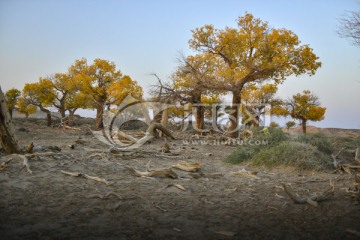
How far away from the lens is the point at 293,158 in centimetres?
750

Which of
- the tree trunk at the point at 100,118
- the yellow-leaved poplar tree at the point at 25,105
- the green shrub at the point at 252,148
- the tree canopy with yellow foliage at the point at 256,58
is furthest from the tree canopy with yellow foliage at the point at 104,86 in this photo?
the green shrub at the point at 252,148

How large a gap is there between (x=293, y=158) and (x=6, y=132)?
25.0 ft

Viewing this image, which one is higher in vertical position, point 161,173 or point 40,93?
Answer: point 40,93

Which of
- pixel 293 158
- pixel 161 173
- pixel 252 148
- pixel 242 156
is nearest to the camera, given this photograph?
pixel 161 173

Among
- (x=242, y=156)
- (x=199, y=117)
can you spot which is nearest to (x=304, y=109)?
(x=199, y=117)

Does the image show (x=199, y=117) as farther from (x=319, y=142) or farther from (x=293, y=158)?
(x=293, y=158)

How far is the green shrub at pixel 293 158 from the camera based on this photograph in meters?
7.30

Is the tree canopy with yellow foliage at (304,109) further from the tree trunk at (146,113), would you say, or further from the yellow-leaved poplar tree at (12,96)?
the yellow-leaved poplar tree at (12,96)

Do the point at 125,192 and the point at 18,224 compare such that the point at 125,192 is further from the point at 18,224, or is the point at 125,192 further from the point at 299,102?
the point at 299,102

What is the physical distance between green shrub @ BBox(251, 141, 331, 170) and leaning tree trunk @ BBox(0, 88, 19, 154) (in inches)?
261

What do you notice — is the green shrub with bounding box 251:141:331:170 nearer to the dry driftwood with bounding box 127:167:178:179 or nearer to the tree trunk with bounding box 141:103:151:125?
the dry driftwood with bounding box 127:167:178:179

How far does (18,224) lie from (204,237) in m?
2.05

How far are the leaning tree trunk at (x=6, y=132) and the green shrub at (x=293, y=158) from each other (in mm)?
6635

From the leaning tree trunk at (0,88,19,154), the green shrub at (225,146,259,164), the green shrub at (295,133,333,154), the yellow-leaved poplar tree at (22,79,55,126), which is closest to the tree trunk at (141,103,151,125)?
the green shrub at (225,146,259,164)
